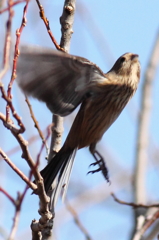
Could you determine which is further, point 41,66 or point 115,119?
point 115,119

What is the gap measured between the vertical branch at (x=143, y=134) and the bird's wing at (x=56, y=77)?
56 centimetres

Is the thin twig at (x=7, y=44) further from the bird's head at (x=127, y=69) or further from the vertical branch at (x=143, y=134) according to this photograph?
the bird's head at (x=127, y=69)

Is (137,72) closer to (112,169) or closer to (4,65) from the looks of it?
(112,169)

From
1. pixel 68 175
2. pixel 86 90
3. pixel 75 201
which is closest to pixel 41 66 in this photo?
pixel 86 90

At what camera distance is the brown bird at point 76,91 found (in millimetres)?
3910

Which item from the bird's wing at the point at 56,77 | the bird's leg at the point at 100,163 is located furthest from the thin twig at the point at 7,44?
the bird's leg at the point at 100,163

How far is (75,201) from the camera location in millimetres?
5582

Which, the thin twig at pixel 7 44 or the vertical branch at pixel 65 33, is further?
the vertical branch at pixel 65 33

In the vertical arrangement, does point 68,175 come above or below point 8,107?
below

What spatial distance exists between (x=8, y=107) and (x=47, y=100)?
5.06ft

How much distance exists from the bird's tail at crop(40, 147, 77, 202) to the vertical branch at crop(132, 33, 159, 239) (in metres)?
0.66

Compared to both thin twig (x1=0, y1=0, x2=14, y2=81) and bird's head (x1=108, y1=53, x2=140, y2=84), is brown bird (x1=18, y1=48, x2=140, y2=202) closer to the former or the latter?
bird's head (x1=108, y1=53, x2=140, y2=84)

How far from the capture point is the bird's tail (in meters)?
4.08

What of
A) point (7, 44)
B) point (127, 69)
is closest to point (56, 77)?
point (127, 69)
